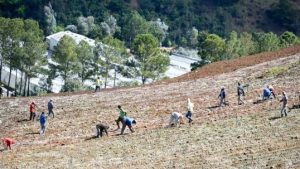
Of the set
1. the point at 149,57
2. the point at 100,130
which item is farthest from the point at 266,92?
the point at 149,57

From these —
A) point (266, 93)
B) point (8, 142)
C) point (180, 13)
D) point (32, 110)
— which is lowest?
point (8, 142)

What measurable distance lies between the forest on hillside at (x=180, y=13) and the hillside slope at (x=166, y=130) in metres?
93.6

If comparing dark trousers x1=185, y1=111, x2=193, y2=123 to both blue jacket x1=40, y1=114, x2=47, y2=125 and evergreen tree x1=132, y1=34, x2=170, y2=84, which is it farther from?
evergreen tree x1=132, y1=34, x2=170, y2=84

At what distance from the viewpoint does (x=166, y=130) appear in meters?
48.7

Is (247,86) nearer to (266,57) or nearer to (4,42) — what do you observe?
(266,57)

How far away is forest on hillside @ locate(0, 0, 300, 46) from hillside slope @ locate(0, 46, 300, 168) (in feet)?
307

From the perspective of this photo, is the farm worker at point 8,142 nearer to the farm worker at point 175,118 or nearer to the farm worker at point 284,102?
the farm worker at point 175,118

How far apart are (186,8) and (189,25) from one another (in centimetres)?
613

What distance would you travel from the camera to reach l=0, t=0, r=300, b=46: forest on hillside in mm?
161125

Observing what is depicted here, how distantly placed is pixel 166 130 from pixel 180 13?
123155 millimetres

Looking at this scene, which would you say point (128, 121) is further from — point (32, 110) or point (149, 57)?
point (149, 57)

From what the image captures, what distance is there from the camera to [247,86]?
198 feet

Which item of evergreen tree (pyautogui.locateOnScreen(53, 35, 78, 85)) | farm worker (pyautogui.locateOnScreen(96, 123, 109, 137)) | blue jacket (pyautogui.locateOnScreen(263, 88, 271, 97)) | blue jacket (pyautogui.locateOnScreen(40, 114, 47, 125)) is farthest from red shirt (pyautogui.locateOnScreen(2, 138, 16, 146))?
evergreen tree (pyautogui.locateOnScreen(53, 35, 78, 85))

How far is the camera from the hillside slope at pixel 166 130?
42.2 meters
